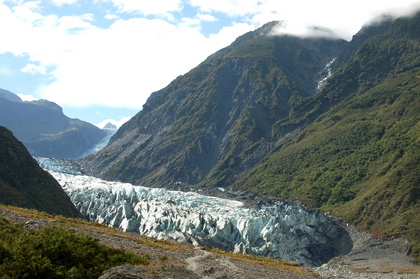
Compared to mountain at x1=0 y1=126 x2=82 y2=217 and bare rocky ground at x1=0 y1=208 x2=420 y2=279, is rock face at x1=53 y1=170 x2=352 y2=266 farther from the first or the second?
mountain at x1=0 y1=126 x2=82 y2=217

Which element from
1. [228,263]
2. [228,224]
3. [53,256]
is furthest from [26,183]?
[53,256]

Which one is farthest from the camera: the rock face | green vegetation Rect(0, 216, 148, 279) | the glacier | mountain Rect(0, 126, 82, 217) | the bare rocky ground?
the rock face

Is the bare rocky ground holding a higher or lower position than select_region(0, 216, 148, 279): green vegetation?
lower

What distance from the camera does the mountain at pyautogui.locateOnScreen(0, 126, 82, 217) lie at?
7150 cm

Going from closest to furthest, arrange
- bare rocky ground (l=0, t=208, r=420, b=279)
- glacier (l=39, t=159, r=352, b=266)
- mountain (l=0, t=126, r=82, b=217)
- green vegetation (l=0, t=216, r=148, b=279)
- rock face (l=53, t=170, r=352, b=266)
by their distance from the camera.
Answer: green vegetation (l=0, t=216, r=148, b=279) < bare rocky ground (l=0, t=208, r=420, b=279) < mountain (l=0, t=126, r=82, b=217) < glacier (l=39, t=159, r=352, b=266) < rock face (l=53, t=170, r=352, b=266)

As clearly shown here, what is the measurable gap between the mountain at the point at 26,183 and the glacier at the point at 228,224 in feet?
96.6

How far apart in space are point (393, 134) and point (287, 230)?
342 ft

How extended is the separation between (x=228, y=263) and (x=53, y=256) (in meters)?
17.8

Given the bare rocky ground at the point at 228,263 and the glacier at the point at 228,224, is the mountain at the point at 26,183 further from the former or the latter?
the bare rocky ground at the point at 228,263

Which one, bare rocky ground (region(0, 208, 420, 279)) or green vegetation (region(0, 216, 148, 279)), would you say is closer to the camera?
green vegetation (region(0, 216, 148, 279))

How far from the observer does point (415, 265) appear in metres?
98.5

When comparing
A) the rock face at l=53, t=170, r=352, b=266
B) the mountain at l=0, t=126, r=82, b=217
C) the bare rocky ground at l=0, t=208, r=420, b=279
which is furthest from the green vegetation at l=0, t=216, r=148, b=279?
the rock face at l=53, t=170, r=352, b=266

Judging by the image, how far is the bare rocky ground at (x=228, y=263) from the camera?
82.1 ft

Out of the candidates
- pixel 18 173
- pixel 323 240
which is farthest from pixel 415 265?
pixel 18 173
